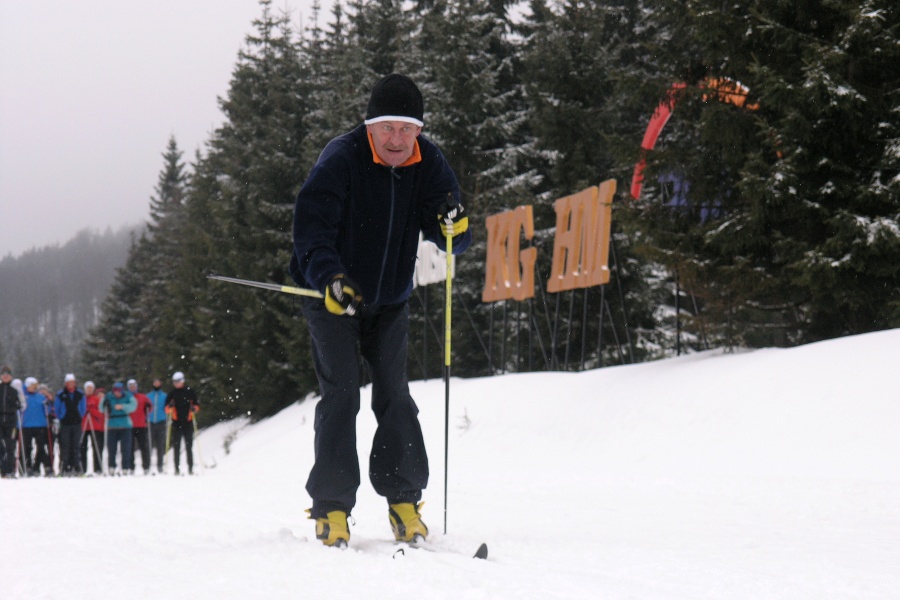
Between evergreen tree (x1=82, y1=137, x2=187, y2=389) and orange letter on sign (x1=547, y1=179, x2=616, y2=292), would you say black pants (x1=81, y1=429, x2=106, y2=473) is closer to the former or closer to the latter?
orange letter on sign (x1=547, y1=179, x2=616, y2=292)

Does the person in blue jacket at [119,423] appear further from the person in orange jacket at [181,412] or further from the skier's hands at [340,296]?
the skier's hands at [340,296]

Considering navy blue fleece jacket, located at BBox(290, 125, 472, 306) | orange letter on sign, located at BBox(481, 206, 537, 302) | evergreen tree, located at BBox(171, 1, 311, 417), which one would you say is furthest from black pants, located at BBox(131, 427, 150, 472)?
navy blue fleece jacket, located at BBox(290, 125, 472, 306)

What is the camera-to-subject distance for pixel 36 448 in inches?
660

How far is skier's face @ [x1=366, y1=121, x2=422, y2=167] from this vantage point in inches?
162

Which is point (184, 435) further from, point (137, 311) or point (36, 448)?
point (137, 311)

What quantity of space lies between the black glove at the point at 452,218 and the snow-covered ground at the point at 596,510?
1299 mm

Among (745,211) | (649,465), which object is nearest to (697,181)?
(745,211)

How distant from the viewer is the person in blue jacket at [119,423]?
17266mm

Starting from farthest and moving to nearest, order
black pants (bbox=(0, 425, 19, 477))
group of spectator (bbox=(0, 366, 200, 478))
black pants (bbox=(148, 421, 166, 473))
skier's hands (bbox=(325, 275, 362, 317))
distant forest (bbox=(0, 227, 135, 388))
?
1. distant forest (bbox=(0, 227, 135, 388))
2. black pants (bbox=(148, 421, 166, 473))
3. group of spectator (bbox=(0, 366, 200, 478))
4. black pants (bbox=(0, 425, 19, 477))
5. skier's hands (bbox=(325, 275, 362, 317))

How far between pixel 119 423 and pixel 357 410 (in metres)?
14.2

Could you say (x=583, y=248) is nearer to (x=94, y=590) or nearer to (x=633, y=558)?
(x=633, y=558)

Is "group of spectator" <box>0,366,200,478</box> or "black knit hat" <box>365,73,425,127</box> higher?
"black knit hat" <box>365,73,425,127</box>

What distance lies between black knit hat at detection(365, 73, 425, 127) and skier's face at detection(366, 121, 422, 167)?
2 centimetres

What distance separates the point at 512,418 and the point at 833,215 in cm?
482
